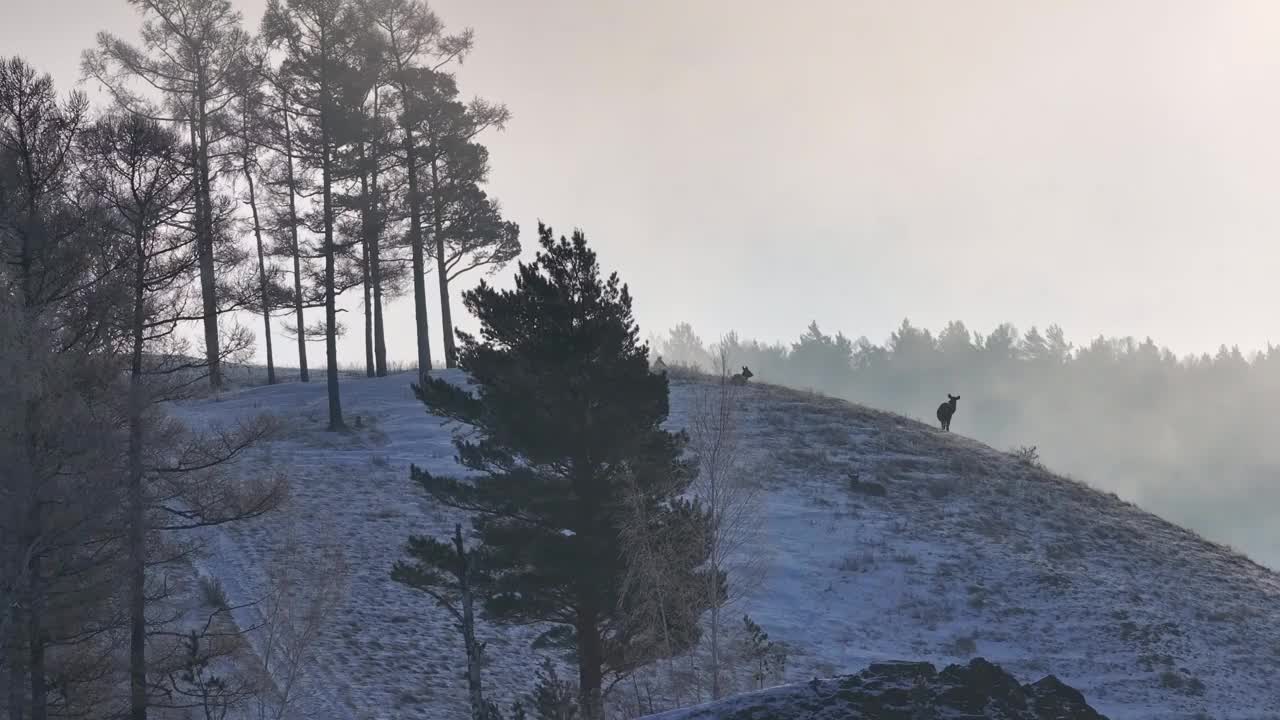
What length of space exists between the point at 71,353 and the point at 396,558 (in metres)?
13.1

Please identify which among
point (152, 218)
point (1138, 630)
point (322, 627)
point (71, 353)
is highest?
point (152, 218)

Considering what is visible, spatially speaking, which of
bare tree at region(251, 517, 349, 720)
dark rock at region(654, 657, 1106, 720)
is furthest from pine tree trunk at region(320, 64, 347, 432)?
dark rock at region(654, 657, 1106, 720)

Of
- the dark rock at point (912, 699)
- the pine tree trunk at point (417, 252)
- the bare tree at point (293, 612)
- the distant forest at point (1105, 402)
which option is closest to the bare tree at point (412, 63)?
the pine tree trunk at point (417, 252)

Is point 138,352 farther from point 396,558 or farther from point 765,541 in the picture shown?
point 765,541

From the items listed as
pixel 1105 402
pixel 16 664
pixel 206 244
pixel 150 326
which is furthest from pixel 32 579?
pixel 1105 402

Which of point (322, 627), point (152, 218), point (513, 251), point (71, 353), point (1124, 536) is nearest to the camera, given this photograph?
point (71, 353)

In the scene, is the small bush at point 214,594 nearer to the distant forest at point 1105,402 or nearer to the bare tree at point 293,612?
the bare tree at point 293,612

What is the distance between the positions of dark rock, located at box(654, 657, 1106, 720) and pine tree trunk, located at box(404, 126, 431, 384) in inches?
1201

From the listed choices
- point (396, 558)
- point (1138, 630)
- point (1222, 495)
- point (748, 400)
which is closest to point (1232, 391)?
point (1222, 495)

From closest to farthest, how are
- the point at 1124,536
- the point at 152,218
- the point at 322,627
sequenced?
the point at 152,218 < the point at 322,627 < the point at 1124,536

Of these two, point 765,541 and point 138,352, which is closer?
point 138,352

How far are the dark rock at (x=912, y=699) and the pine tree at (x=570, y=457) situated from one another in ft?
27.3

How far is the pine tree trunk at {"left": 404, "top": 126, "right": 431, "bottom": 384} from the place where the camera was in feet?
128

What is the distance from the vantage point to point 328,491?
3102 cm
